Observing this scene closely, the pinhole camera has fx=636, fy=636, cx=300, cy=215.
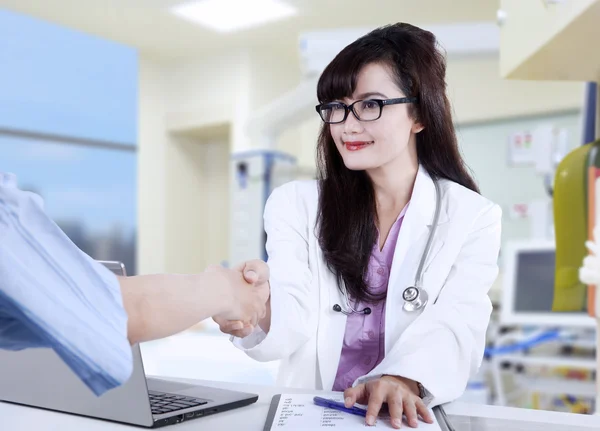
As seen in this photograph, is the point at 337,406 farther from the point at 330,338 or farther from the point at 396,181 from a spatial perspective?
the point at 396,181

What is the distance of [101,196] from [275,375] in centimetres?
459

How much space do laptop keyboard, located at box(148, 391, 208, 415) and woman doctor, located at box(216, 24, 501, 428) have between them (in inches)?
8.0

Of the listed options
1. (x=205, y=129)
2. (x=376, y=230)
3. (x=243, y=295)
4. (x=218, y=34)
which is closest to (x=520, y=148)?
(x=218, y=34)

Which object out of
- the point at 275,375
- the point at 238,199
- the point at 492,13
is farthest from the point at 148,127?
the point at 275,375

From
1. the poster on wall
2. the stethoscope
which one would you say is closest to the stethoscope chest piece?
the stethoscope

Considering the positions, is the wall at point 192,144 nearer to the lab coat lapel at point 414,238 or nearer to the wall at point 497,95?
the wall at point 497,95

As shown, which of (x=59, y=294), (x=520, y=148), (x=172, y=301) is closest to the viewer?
(x=59, y=294)

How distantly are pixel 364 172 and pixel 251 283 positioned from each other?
62 centimetres

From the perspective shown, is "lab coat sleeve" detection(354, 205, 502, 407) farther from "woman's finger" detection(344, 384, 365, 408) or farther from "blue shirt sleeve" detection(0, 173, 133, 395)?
"blue shirt sleeve" detection(0, 173, 133, 395)

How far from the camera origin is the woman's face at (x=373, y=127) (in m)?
1.28

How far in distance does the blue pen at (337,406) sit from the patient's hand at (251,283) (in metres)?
0.15

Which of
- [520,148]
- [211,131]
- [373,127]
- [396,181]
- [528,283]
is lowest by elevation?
[528,283]

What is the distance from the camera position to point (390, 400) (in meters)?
0.84

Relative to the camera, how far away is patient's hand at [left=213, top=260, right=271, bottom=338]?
0.87 metres
